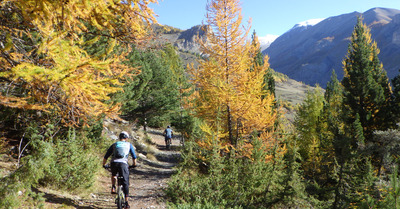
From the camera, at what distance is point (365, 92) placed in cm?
2217

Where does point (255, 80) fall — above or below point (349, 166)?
above

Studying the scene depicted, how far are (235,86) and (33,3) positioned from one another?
7228 mm

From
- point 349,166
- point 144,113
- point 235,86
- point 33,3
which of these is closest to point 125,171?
point 33,3

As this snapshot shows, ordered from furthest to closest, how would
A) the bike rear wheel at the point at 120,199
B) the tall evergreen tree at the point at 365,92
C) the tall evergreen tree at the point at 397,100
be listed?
the tall evergreen tree at the point at 365,92, the tall evergreen tree at the point at 397,100, the bike rear wheel at the point at 120,199

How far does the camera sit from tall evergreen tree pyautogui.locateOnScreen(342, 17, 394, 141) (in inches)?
853

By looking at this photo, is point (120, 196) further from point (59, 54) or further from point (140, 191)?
point (140, 191)

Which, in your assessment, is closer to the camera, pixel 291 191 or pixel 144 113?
pixel 291 191

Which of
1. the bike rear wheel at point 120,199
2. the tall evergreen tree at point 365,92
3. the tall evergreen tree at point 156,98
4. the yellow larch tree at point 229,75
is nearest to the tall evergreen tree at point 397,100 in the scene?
the tall evergreen tree at point 365,92

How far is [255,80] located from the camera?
29.7 feet


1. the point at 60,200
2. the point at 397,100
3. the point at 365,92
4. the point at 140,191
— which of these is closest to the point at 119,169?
the point at 60,200

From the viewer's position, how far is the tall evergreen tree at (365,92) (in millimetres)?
21656

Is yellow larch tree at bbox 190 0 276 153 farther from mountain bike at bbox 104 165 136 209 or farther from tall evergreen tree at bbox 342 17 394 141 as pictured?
tall evergreen tree at bbox 342 17 394 141

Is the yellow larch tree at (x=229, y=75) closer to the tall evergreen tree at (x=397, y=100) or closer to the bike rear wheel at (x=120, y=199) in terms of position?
the bike rear wheel at (x=120, y=199)

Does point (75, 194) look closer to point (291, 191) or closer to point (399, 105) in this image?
point (291, 191)
